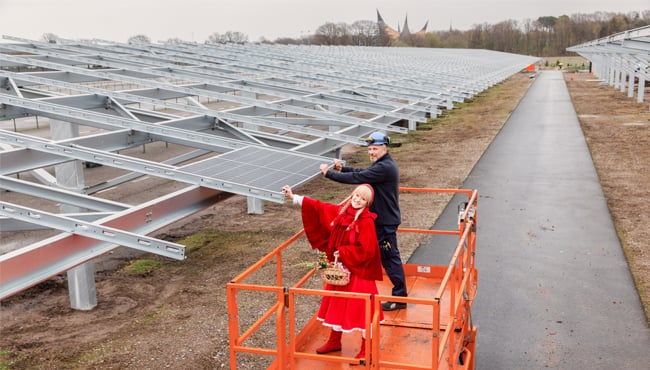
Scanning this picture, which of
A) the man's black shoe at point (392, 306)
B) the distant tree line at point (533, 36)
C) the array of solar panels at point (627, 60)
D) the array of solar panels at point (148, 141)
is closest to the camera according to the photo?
the man's black shoe at point (392, 306)

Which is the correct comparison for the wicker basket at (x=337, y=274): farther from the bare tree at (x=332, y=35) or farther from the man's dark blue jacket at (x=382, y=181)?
the bare tree at (x=332, y=35)

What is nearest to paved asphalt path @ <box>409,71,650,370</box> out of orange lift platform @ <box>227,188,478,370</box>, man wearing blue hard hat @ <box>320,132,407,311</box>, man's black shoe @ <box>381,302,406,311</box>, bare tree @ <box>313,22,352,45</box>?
orange lift platform @ <box>227,188,478,370</box>

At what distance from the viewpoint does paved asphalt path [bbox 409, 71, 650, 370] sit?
300 inches

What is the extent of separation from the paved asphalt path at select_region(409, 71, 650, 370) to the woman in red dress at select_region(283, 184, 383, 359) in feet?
8.94

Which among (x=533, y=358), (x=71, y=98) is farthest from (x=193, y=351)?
(x=71, y=98)

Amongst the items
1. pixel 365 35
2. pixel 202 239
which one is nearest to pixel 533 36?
pixel 365 35

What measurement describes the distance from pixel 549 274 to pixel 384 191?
17.1 feet

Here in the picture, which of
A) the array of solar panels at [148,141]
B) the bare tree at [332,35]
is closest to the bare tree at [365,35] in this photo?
the bare tree at [332,35]

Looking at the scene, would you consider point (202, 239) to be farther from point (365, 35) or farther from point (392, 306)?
point (365, 35)

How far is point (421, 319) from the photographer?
19.8 feet

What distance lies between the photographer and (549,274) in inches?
402

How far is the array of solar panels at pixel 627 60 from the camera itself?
28461mm

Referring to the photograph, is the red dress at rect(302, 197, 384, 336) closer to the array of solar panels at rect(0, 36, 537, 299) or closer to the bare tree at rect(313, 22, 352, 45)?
the array of solar panels at rect(0, 36, 537, 299)

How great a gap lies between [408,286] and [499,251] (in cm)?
500
